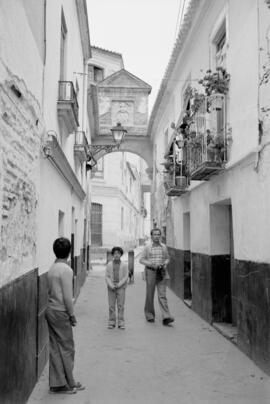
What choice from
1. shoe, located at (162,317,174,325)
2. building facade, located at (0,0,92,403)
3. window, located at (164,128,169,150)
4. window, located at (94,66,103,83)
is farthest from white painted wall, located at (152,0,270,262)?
window, located at (94,66,103,83)

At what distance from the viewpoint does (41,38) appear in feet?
19.1


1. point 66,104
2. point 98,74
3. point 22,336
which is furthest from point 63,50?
point 98,74

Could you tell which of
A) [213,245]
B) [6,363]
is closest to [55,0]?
[213,245]

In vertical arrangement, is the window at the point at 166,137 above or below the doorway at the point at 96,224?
above

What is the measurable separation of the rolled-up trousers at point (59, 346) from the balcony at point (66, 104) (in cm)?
395

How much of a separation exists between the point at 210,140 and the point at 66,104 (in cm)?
245

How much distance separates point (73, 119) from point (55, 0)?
1.98 meters

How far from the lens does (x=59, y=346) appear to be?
4.98 metres

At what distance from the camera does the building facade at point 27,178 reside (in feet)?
12.7

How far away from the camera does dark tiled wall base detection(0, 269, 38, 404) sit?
3727 mm

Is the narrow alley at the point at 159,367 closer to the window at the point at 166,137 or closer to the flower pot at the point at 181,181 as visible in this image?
the flower pot at the point at 181,181

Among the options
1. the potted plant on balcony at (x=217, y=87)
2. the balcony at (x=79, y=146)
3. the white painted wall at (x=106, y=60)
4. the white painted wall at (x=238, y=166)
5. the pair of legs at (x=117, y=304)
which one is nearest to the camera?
the white painted wall at (x=238, y=166)

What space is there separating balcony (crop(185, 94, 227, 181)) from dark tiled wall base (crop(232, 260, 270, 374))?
5.62 ft

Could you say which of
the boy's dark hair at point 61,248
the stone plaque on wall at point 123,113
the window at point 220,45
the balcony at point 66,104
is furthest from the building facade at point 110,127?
the boy's dark hair at point 61,248
